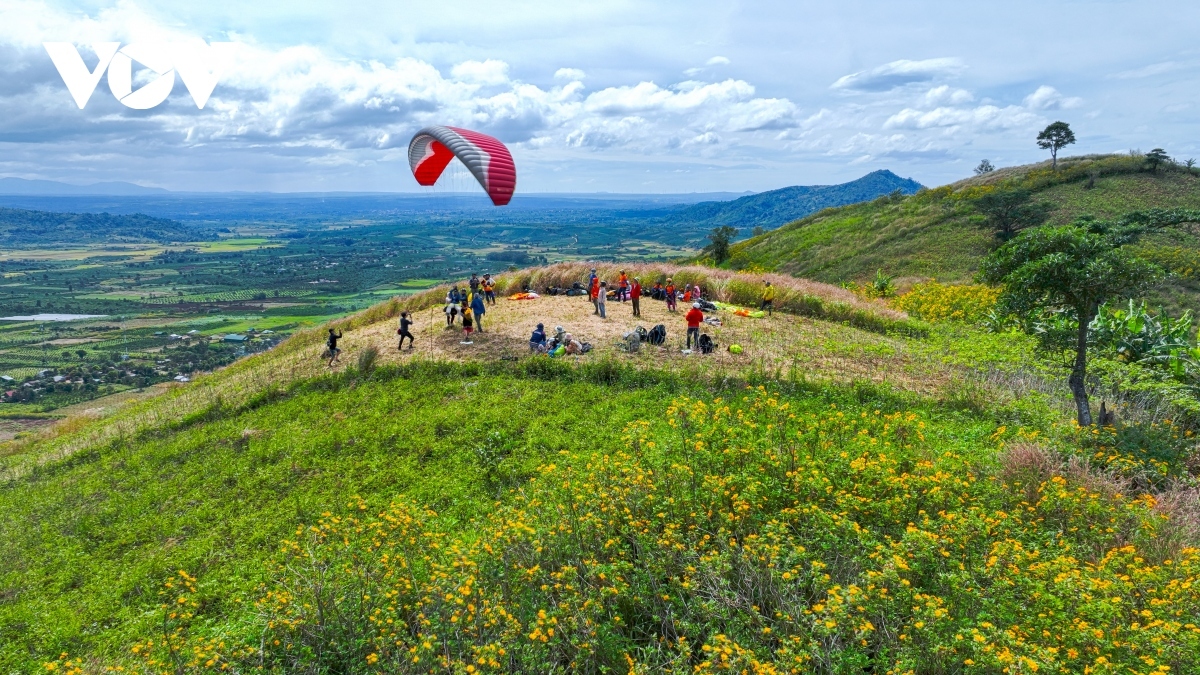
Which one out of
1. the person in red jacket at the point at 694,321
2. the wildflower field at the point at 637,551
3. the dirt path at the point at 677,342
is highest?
the person in red jacket at the point at 694,321

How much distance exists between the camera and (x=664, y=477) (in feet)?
25.2

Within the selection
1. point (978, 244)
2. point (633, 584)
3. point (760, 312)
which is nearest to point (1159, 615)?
point (633, 584)

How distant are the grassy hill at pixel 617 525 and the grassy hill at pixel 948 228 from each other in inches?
1056

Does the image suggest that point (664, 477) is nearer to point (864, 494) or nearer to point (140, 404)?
point (864, 494)

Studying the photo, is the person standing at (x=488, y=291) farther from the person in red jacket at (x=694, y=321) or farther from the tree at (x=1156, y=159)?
the tree at (x=1156, y=159)

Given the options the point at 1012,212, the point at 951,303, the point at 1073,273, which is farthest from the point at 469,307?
the point at 1012,212

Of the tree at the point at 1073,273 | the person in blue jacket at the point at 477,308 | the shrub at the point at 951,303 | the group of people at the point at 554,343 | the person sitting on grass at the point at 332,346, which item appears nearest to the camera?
the tree at the point at 1073,273

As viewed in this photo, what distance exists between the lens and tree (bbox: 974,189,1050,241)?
3831cm

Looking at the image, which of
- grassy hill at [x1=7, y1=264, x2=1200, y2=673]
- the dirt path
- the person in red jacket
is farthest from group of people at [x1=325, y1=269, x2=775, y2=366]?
grassy hill at [x1=7, y1=264, x2=1200, y2=673]

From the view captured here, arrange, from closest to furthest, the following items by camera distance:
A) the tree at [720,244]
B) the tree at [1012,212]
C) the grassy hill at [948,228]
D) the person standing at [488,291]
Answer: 1. the person standing at [488,291]
2. the grassy hill at [948,228]
3. the tree at [1012,212]
4. the tree at [720,244]

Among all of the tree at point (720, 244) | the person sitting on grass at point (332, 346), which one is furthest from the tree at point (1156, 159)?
the person sitting on grass at point (332, 346)

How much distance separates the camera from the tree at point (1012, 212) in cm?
3831

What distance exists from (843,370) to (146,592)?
1417cm

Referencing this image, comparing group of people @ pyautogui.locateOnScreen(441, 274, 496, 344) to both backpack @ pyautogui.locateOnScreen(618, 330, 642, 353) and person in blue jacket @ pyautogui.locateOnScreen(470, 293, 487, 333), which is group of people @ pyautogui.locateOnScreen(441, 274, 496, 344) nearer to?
person in blue jacket @ pyautogui.locateOnScreen(470, 293, 487, 333)
